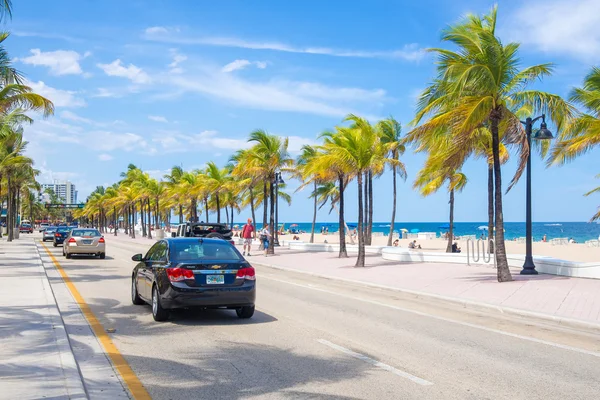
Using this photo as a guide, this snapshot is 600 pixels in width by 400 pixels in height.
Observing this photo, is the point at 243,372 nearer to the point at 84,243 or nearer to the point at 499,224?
the point at 499,224

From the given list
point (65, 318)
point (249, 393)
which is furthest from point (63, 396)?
point (65, 318)

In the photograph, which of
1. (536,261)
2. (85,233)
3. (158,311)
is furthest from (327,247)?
(158,311)

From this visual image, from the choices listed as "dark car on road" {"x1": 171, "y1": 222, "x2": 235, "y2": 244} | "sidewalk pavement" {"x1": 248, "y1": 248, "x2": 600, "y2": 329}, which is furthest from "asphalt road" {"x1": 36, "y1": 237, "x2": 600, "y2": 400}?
"dark car on road" {"x1": 171, "y1": 222, "x2": 235, "y2": 244}

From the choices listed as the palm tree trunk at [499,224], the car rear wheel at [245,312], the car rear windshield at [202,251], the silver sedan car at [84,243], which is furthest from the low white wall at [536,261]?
the silver sedan car at [84,243]

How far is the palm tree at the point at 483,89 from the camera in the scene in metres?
16.6

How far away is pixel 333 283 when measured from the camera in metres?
18.9

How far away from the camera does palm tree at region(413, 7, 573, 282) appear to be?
54.3ft

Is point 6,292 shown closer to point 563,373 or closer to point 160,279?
point 160,279

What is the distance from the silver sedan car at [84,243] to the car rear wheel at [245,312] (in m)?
19.8

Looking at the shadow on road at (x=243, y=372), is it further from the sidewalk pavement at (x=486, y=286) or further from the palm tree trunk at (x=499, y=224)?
the palm tree trunk at (x=499, y=224)

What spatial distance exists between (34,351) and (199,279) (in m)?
3.22

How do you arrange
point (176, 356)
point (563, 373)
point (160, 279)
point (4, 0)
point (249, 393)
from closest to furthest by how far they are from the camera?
point (249, 393) < point (563, 373) < point (176, 356) < point (160, 279) < point (4, 0)

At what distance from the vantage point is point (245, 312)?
11.0 meters

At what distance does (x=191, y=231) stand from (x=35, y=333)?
18.4 meters
